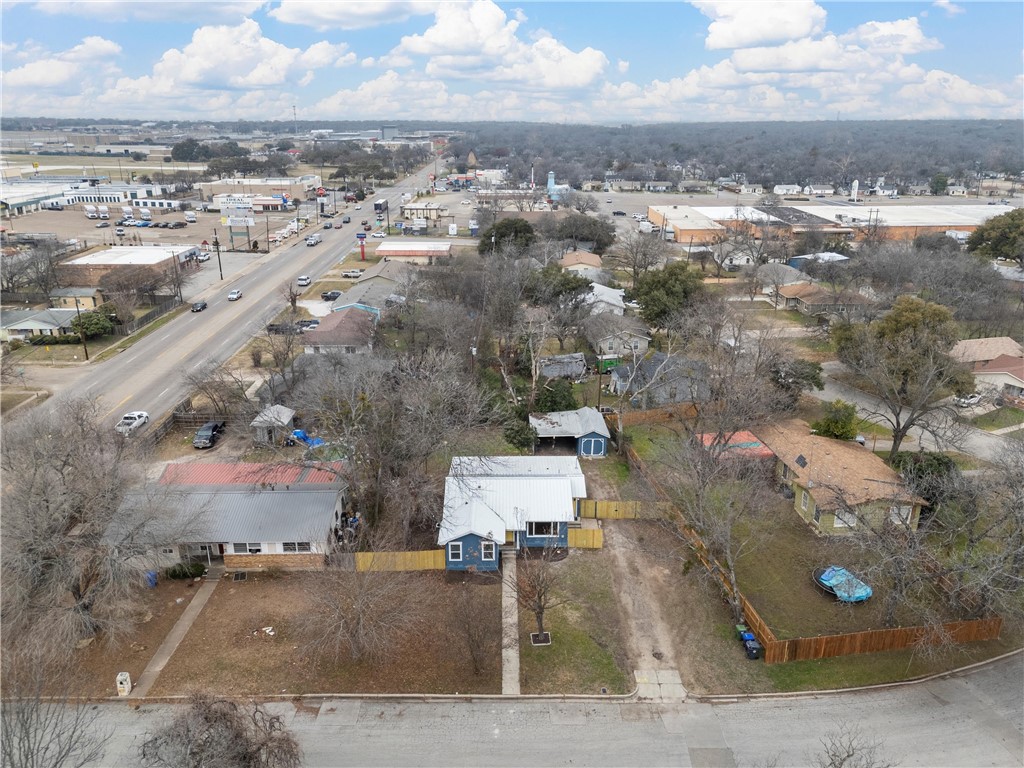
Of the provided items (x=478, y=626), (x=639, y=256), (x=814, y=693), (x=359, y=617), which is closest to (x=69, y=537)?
(x=359, y=617)

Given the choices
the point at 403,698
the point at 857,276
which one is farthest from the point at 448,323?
the point at 857,276

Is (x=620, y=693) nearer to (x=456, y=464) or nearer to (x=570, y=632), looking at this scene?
(x=570, y=632)

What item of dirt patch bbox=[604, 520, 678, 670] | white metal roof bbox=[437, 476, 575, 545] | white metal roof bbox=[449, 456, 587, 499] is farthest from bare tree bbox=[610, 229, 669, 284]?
dirt patch bbox=[604, 520, 678, 670]

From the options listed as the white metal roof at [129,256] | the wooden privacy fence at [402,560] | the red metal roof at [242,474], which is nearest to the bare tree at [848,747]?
the wooden privacy fence at [402,560]

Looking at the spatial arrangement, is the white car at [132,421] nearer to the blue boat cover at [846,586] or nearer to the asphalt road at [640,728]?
the asphalt road at [640,728]

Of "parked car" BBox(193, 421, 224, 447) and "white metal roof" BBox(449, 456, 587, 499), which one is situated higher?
"white metal roof" BBox(449, 456, 587, 499)

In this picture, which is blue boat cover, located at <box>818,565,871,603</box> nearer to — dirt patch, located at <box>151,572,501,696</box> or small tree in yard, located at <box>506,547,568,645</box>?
small tree in yard, located at <box>506,547,568,645</box>

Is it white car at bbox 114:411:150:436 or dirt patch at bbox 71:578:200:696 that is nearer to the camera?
dirt patch at bbox 71:578:200:696
